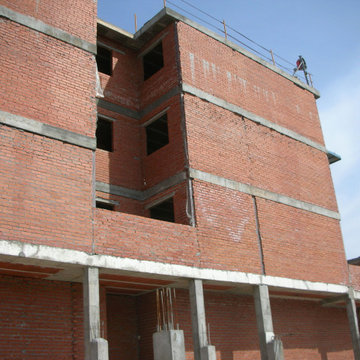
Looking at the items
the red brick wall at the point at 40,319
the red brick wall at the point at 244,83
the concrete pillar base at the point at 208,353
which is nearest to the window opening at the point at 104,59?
the red brick wall at the point at 244,83

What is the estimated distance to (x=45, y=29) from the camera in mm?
12016

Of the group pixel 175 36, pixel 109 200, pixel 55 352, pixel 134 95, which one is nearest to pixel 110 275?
Result: pixel 55 352

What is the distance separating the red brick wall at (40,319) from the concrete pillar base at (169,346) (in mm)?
2213

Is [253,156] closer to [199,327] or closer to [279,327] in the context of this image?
[279,327]

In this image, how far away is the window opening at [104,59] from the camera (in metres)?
16.7

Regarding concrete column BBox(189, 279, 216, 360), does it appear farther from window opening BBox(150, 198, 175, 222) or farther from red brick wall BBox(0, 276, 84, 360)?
window opening BBox(150, 198, 175, 222)

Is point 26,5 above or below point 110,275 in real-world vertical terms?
above

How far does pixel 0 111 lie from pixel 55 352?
568cm

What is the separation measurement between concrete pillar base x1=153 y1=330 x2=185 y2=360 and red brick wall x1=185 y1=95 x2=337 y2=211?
508 cm

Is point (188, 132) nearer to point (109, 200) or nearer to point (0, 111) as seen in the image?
point (109, 200)

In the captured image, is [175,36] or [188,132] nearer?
[188,132]

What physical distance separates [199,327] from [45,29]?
27.6 ft

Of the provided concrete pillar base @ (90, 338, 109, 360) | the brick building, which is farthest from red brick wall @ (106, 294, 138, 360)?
concrete pillar base @ (90, 338, 109, 360)

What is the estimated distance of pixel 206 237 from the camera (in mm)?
13102
